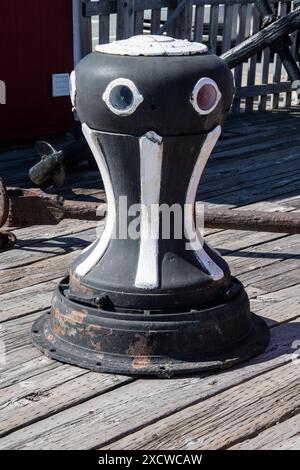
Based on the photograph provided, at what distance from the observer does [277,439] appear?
2881 millimetres

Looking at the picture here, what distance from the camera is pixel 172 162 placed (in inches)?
130

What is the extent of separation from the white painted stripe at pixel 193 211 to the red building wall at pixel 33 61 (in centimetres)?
412

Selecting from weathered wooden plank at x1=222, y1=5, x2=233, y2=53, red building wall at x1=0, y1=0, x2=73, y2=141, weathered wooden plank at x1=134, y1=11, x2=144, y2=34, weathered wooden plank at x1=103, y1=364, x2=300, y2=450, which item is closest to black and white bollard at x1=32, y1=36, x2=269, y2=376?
weathered wooden plank at x1=103, y1=364, x2=300, y2=450

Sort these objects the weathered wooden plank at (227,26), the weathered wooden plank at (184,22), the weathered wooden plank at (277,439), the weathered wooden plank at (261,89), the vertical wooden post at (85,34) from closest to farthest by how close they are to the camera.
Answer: the weathered wooden plank at (277,439)
the vertical wooden post at (85,34)
the weathered wooden plank at (184,22)
the weathered wooden plank at (227,26)
the weathered wooden plank at (261,89)

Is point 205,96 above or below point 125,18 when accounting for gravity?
above

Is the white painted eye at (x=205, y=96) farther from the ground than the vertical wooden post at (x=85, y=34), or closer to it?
farther from the ground

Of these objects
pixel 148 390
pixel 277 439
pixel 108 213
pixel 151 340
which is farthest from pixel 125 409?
pixel 108 213

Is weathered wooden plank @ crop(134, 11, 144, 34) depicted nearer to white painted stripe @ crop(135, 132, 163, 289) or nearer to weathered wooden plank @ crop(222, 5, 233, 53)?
weathered wooden plank @ crop(222, 5, 233, 53)

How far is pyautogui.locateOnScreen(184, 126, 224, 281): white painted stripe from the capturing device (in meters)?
3.37

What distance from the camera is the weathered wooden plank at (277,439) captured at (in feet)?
9.32

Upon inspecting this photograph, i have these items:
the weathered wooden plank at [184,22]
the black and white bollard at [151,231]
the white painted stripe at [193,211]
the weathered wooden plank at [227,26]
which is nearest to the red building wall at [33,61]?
the weathered wooden plank at [184,22]

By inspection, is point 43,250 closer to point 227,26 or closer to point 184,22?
point 184,22

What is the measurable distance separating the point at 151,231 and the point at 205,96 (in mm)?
553

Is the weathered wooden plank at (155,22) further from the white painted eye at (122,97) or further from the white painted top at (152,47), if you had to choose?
the white painted eye at (122,97)
